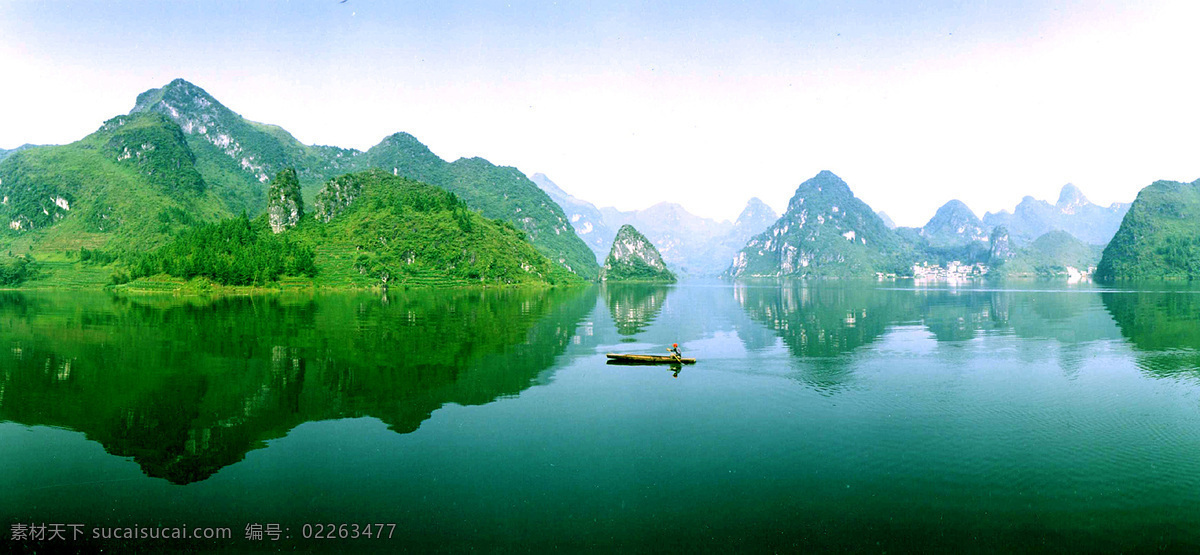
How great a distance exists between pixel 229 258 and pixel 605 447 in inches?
6724

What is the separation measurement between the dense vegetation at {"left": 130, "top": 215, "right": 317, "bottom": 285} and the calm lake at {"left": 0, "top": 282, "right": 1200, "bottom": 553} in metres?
114

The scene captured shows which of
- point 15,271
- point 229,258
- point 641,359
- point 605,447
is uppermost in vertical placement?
point 229,258

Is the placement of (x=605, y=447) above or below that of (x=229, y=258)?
below

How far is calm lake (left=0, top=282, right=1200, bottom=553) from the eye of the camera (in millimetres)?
16984

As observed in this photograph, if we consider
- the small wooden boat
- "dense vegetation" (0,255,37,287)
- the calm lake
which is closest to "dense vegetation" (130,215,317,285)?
"dense vegetation" (0,255,37,287)

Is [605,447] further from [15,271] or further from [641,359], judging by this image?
[15,271]

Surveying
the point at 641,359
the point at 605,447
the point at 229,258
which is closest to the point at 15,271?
the point at 229,258

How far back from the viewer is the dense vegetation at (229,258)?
503 feet

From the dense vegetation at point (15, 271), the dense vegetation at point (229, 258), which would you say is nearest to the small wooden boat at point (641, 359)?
the dense vegetation at point (229, 258)

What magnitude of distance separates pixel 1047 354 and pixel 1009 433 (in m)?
28.5

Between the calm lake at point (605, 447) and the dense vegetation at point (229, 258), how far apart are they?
114 meters

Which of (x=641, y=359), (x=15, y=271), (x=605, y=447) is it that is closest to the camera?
(x=605, y=447)

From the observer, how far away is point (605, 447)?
946 inches

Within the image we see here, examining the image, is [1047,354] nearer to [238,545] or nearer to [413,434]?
[413,434]
